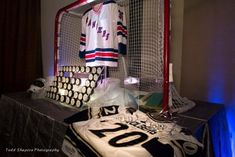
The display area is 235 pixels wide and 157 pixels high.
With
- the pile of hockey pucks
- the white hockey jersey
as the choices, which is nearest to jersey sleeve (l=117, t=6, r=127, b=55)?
the white hockey jersey

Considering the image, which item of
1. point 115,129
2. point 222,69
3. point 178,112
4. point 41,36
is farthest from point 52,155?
point 41,36

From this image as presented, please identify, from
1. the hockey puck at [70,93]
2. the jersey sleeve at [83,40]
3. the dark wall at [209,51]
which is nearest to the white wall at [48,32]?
the jersey sleeve at [83,40]

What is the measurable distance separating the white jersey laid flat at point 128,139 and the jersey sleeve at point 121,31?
→ 64cm

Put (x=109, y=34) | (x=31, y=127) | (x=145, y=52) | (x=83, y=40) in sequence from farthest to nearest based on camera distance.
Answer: (x=83, y=40), (x=109, y=34), (x=31, y=127), (x=145, y=52)

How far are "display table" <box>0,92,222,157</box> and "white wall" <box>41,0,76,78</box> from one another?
1013mm

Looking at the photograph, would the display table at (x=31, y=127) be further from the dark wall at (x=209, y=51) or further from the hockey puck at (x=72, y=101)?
the dark wall at (x=209, y=51)

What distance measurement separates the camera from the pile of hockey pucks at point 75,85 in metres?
1.40

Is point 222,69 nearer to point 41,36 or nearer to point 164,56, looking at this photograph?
point 164,56

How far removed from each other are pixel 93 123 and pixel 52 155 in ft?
1.40

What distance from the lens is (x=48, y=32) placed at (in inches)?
106

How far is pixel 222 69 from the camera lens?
140 cm

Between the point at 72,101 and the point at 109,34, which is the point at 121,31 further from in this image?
the point at 72,101

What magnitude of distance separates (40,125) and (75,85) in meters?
0.44

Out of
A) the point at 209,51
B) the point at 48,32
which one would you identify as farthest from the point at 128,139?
the point at 48,32
